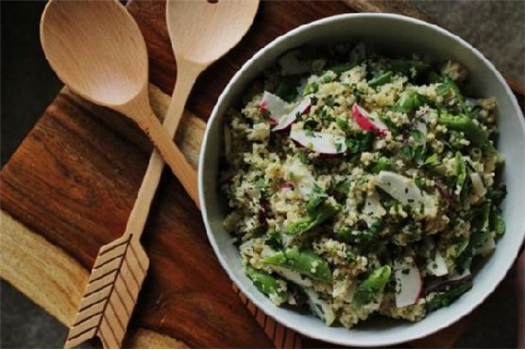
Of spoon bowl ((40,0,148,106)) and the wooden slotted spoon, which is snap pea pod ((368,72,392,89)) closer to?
the wooden slotted spoon

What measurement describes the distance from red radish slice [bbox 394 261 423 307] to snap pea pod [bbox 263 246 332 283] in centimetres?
11

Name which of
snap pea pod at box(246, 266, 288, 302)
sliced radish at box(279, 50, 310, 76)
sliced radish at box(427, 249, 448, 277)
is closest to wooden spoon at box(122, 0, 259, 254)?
sliced radish at box(279, 50, 310, 76)

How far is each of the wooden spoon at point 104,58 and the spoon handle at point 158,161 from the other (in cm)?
2

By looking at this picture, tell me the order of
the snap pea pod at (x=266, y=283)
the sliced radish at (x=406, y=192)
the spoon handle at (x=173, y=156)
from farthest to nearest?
the spoon handle at (x=173, y=156) → the snap pea pod at (x=266, y=283) → the sliced radish at (x=406, y=192)

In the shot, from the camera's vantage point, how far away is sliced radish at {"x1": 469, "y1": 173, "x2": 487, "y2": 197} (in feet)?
3.67

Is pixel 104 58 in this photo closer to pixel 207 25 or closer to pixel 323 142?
pixel 207 25

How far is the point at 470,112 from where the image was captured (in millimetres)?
1182

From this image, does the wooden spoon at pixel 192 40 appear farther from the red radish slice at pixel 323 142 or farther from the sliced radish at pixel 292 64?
the red radish slice at pixel 323 142

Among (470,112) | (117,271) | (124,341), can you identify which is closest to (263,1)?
(470,112)

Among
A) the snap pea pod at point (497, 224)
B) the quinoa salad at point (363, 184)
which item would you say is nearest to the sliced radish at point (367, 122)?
the quinoa salad at point (363, 184)

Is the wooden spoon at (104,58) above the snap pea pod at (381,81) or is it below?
below

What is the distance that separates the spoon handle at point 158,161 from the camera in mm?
1314

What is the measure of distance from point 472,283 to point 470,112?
27 centimetres

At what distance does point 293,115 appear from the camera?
1.17 metres
